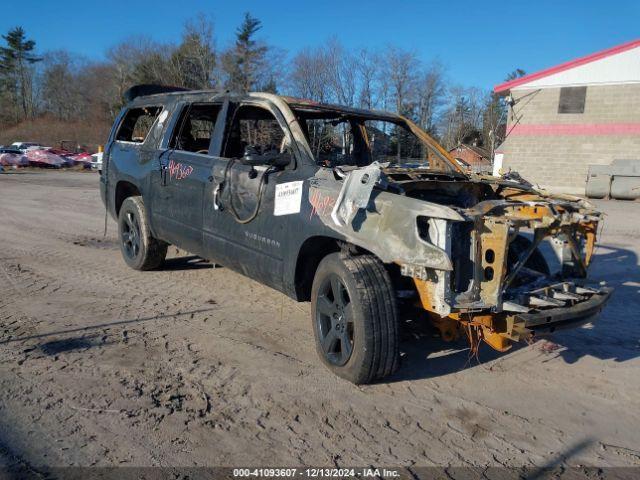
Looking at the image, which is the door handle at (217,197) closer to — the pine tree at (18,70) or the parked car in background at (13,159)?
the parked car in background at (13,159)

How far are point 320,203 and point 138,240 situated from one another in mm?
3241

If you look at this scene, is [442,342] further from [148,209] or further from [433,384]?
[148,209]

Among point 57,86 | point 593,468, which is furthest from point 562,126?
point 57,86

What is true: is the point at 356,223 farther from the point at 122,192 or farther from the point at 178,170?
the point at 122,192

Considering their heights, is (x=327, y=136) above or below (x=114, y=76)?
below

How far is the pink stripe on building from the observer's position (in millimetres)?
23156

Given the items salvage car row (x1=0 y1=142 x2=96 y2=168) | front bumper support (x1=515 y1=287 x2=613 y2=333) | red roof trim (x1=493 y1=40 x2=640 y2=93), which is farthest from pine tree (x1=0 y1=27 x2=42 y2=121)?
front bumper support (x1=515 y1=287 x2=613 y2=333)

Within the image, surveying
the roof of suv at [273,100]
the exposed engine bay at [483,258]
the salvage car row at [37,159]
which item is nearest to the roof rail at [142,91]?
the roof of suv at [273,100]

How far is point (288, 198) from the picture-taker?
3.99m

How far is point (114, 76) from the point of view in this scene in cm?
5456

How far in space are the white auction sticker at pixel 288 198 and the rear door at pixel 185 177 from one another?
3.41ft

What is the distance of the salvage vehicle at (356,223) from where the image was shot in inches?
125

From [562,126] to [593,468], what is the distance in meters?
25.0

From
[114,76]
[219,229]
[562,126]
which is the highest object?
[114,76]
